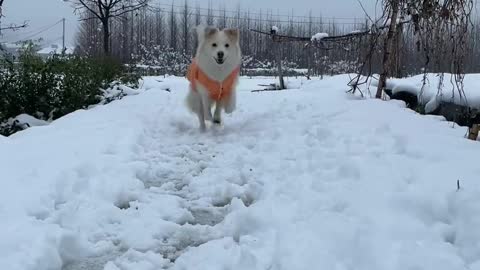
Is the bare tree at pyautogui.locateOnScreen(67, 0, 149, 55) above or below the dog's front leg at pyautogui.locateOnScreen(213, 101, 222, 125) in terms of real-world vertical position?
above

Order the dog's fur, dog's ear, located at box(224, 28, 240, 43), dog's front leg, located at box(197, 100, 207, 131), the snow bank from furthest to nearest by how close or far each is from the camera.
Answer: dog's ear, located at box(224, 28, 240, 43) → the dog's fur → dog's front leg, located at box(197, 100, 207, 131) → the snow bank

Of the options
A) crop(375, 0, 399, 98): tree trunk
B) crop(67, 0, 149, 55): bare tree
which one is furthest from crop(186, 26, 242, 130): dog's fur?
crop(67, 0, 149, 55): bare tree

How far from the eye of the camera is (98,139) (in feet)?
14.9

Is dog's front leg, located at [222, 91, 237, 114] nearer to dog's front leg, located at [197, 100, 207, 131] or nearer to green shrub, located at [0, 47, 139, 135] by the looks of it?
dog's front leg, located at [197, 100, 207, 131]

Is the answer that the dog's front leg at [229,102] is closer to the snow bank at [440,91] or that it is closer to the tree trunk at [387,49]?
the tree trunk at [387,49]

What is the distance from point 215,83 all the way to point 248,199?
3.08 metres

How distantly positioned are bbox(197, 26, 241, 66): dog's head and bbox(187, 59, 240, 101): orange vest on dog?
193 mm

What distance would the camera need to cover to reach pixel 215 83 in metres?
6.05

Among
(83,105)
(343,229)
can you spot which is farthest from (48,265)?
(83,105)

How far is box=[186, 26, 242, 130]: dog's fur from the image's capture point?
602cm

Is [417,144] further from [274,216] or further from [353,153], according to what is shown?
[274,216]

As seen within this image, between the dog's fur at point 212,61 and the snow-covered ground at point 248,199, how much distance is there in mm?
1025

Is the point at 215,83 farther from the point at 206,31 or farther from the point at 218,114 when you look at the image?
the point at 206,31

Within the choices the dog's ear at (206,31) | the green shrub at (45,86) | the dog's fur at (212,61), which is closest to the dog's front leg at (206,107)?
the dog's fur at (212,61)
